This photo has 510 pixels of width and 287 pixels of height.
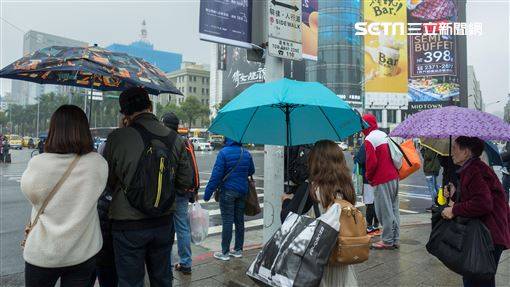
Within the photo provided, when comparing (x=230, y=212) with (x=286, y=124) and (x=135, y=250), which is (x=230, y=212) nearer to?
(x=286, y=124)

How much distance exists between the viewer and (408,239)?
21.7ft

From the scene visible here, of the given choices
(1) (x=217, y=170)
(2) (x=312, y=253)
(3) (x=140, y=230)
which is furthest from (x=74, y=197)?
(1) (x=217, y=170)

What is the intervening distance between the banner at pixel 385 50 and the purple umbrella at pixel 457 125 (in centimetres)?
4494

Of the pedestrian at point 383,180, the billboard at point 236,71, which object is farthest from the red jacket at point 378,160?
the billboard at point 236,71

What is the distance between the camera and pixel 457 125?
318 centimetres

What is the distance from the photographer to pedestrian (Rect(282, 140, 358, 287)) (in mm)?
2801

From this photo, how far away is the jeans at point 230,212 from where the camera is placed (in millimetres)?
5328

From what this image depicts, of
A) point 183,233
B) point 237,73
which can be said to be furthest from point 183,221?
point 237,73

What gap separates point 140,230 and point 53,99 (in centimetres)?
10122

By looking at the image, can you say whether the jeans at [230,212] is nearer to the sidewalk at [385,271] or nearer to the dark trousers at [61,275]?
the sidewalk at [385,271]

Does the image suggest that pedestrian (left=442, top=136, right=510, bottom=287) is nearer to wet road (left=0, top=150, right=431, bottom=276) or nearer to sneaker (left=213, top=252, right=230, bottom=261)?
sneaker (left=213, top=252, right=230, bottom=261)

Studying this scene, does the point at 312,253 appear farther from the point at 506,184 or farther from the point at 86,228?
the point at 506,184

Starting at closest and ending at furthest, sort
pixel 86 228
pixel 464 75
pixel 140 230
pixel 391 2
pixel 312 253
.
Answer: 1. pixel 312 253
2. pixel 86 228
3. pixel 140 230
4. pixel 391 2
5. pixel 464 75

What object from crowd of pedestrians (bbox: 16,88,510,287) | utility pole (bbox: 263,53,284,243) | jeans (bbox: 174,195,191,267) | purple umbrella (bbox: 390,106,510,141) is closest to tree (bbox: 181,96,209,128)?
jeans (bbox: 174,195,191,267)
